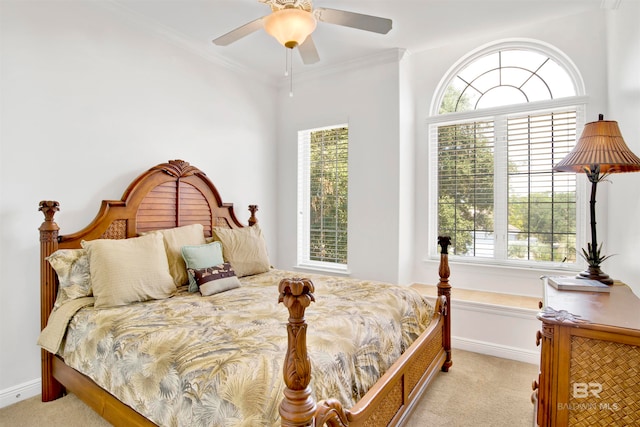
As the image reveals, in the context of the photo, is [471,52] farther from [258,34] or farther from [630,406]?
[630,406]

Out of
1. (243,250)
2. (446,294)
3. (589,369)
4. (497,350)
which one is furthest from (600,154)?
(243,250)

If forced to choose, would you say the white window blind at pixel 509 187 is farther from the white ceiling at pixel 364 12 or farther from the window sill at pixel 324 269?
the window sill at pixel 324 269

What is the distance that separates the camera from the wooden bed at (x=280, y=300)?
3.30ft

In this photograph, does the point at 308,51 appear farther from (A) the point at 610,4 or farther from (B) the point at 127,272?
(A) the point at 610,4

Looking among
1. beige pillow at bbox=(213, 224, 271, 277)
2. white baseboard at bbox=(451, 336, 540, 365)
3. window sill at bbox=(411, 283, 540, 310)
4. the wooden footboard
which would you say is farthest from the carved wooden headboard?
white baseboard at bbox=(451, 336, 540, 365)

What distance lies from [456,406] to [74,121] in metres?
3.36

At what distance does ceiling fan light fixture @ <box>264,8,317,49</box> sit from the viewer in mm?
1992

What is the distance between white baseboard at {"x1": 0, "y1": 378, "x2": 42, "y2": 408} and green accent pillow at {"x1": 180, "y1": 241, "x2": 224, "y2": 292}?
1177 millimetres

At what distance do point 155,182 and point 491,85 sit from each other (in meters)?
3.41

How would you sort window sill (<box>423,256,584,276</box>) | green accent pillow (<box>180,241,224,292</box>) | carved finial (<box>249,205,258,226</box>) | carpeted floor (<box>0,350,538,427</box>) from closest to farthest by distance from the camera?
carpeted floor (<box>0,350,538,427</box>), green accent pillow (<box>180,241,224,292</box>), window sill (<box>423,256,584,276</box>), carved finial (<box>249,205,258,226</box>)

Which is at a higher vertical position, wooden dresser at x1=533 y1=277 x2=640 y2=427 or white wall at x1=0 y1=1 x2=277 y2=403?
white wall at x1=0 y1=1 x2=277 y2=403

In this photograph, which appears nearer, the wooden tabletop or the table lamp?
the wooden tabletop

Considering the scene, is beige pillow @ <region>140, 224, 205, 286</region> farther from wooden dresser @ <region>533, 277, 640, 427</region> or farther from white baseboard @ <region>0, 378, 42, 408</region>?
wooden dresser @ <region>533, 277, 640, 427</region>

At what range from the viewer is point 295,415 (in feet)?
3.24
